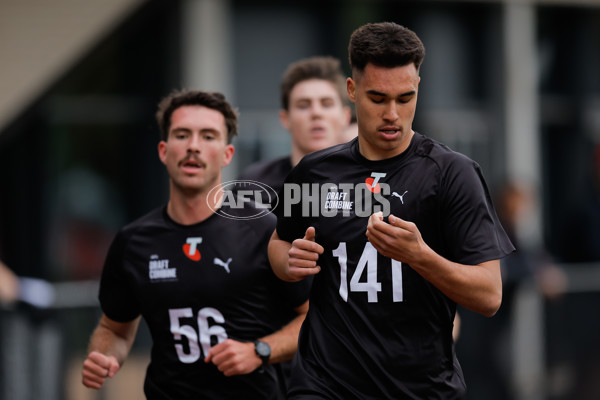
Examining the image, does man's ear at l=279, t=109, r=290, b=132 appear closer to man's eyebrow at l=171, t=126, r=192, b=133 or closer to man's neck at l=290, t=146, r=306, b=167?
man's neck at l=290, t=146, r=306, b=167

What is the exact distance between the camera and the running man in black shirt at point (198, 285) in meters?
4.54

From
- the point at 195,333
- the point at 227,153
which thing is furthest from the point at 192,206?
the point at 195,333

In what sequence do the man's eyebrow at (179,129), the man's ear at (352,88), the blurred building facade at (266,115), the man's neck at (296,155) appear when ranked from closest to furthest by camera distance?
1. the man's ear at (352,88)
2. the man's eyebrow at (179,129)
3. the man's neck at (296,155)
4. the blurred building facade at (266,115)

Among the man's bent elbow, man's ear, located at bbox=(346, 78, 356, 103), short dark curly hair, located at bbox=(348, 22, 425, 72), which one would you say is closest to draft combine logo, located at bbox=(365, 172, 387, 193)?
man's ear, located at bbox=(346, 78, 356, 103)

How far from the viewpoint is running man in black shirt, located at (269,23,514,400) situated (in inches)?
144

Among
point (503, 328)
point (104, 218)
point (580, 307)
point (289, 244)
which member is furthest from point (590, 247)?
point (289, 244)

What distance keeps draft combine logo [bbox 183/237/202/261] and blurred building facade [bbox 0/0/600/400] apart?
5.30m

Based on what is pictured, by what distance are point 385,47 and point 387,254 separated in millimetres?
825

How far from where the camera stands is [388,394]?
382cm

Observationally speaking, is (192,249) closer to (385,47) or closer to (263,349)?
(263,349)

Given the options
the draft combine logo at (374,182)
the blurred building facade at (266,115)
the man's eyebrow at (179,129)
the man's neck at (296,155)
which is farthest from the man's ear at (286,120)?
the blurred building facade at (266,115)

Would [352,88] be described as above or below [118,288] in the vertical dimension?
above

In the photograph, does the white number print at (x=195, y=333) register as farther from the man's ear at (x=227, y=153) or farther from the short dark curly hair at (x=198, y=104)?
the short dark curly hair at (x=198, y=104)

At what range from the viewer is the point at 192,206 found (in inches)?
186
